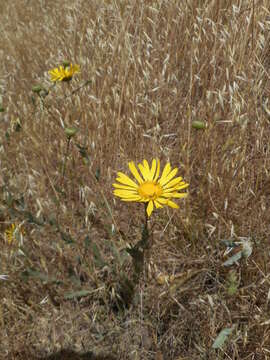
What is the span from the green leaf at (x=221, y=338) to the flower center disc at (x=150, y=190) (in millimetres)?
485

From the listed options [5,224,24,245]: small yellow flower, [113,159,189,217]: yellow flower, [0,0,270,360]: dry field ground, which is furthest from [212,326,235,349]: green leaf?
[5,224,24,245]: small yellow flower

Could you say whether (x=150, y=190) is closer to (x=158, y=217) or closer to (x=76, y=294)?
(x=158, y=217)

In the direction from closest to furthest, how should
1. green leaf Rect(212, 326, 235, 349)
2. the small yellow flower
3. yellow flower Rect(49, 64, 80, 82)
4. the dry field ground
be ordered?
green leaf Rect(212, 326, 235, 349) < the dry field ground < the small yellow flower < yellow flower Rect(49, 64, 80, 82)

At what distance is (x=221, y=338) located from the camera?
3.62ft

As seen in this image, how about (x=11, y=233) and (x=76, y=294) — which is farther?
(x=11, y=233)

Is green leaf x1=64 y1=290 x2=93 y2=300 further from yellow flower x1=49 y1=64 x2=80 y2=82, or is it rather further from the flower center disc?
yellow flower x1=49 y1=64 x2=80 y2=82

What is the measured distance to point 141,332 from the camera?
1.30 metres

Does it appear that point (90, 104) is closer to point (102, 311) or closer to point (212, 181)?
point (212, 181)

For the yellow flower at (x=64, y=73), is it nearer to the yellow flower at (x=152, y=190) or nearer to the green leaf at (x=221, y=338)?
the yellow flower at (x=152, y=190)

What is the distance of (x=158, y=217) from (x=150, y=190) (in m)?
0.36

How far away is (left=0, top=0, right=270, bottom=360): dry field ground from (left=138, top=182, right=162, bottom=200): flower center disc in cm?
10

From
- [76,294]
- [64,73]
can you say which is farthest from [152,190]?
[64,73]

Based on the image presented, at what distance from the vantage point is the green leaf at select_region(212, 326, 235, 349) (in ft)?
3.57

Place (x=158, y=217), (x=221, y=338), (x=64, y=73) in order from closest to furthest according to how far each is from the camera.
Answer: (x=221, y=338), (x=158, y=217), (x=64, y=73)
